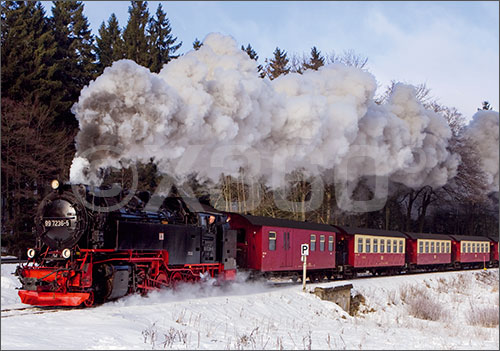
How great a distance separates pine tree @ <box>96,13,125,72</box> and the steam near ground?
1741 centimetres

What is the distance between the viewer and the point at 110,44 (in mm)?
42781

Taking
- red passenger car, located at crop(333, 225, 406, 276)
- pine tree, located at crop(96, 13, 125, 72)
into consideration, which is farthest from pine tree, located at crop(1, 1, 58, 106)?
red passenger car, located at crop(333, 225, 406, 276)

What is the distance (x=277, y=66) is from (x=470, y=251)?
21366 mm

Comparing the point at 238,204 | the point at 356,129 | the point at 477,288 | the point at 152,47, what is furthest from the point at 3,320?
the point at 152,47

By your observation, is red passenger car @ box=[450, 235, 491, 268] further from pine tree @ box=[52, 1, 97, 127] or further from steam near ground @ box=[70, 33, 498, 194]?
pine tree @ box=[52, 1, 97, 127]

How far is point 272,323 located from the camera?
13562 mm

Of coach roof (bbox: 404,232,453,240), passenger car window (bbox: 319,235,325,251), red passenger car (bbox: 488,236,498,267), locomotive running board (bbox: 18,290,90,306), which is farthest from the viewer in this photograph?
red passenger car (bbox: 488,236,498,267)

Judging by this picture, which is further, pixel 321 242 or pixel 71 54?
pixel 71 54

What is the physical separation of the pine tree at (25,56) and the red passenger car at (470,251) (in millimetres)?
25549

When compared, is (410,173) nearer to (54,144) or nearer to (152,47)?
(54,144)

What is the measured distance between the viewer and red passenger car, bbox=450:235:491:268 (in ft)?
115

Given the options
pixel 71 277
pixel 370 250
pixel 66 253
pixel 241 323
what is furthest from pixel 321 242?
pixel 66 253

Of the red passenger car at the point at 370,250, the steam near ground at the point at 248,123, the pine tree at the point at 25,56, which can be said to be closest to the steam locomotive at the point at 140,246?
the steam near ground at the point at 248,123

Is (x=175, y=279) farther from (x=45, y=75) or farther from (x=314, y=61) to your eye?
(x=314, y=61)
